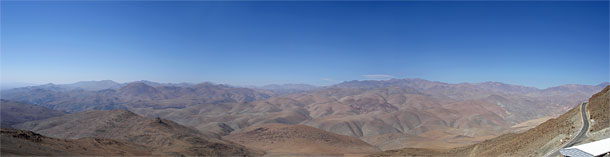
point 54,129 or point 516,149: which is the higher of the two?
point 516,149

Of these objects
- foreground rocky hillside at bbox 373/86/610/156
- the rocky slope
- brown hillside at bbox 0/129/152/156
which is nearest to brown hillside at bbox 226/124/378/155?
brown hillside at bbox 0/129/152/156

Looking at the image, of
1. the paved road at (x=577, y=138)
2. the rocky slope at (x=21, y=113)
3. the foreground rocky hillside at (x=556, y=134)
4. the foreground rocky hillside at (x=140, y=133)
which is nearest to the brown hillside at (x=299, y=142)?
the foreground rocky hillside at (x=140, y=133)

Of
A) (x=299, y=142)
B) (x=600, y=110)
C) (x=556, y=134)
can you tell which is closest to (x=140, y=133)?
(x=299, y=142)

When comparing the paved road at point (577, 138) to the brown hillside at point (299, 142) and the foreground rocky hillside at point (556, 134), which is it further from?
the brown hillside at point (299, 142)

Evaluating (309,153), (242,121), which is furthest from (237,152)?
(242,121)

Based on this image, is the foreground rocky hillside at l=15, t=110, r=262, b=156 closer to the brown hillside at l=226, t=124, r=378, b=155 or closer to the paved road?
the brown hillside at l=226, t=124, r=378, b=155

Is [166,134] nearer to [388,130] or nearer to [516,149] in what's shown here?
[516,149]
